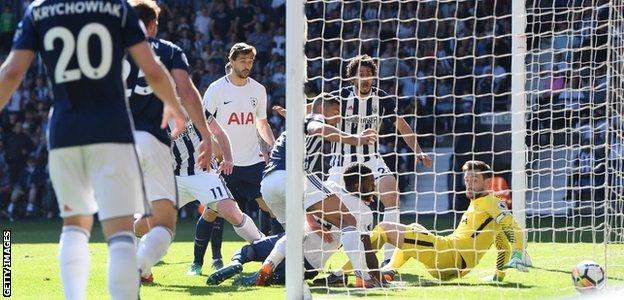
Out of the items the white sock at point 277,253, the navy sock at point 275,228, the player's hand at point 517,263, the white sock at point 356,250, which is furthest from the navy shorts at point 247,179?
the white sock at point 356,250

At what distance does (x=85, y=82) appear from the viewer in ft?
19.4

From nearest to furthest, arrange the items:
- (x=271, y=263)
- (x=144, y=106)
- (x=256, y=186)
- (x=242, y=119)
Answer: (x=144, y=106), (x=271, y=263), (x=256, y=186), (x=242, y=119)

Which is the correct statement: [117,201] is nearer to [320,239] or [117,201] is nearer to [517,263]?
[320,239]

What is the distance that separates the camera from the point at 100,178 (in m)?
5.89

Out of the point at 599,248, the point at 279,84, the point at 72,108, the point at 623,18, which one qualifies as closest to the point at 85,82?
the point at 72,108

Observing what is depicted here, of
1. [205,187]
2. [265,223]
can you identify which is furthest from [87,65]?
[265,223]

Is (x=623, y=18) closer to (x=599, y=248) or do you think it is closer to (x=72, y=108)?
(x=599, y=248)

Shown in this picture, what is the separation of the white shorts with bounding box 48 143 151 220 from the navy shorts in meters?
6.19

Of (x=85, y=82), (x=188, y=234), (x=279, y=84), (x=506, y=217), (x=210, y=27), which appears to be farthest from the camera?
(x=210, y=27)

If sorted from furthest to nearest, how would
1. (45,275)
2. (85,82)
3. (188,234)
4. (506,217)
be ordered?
(188,234)
(45,275)
(506,217)
(85,82)

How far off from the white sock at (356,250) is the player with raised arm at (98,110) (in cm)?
304

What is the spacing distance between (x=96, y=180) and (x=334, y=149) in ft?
16.1

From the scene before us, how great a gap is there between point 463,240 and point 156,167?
2989 mm

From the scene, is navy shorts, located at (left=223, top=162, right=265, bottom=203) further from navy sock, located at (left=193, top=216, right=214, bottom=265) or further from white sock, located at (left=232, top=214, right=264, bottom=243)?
white sock, located at (left=232, top=214, right=264, bottom=243)
